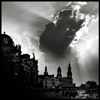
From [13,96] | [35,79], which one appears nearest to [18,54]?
[13,96]

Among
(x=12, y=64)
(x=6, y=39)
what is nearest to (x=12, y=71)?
(x=12, y=64)

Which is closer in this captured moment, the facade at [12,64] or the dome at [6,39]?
the facade at [12,64]

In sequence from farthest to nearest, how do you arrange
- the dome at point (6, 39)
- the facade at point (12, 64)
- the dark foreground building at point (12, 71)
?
1. the dome at point (6, 39)
2. the facade at point (12, 64)
3. the dark foreground building at point (12, 71)

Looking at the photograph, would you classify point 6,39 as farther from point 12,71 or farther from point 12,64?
point 12,71

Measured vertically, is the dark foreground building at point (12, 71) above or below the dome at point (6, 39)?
below

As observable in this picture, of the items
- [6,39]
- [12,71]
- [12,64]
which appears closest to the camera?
[12,71]

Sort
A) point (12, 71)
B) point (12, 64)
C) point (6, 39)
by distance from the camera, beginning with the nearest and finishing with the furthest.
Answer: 1. point (12, 71)
2. point (12, 64)
3. point (6, 39)

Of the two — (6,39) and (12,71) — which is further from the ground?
(6,39)

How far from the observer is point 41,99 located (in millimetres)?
53375

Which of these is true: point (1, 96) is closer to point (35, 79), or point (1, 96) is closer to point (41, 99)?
point (41, 99)

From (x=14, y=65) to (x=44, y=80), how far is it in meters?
44.9

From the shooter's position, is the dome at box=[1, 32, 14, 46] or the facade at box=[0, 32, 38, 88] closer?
the facade at box=[0, 32, 38, 88]

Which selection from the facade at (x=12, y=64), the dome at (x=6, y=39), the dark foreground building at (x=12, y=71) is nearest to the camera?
the dark foreground building at (x=12, y=71)

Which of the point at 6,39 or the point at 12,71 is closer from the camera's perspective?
the point at 12,71
